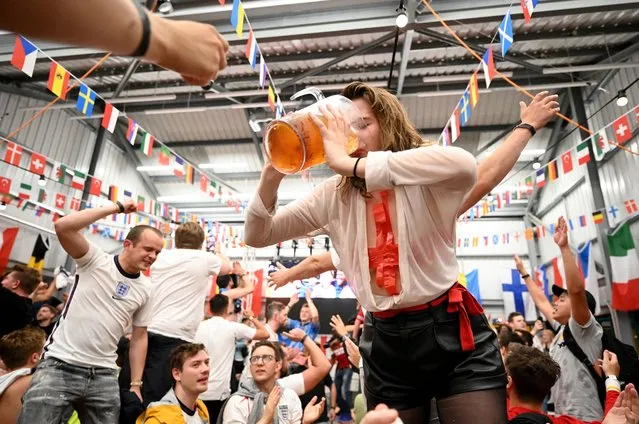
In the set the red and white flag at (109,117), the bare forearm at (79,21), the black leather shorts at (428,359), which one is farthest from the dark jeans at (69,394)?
the red and white flag at (109,117)

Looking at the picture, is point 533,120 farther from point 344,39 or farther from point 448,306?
point 344,39

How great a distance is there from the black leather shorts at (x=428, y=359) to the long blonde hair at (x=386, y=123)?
1.33 feet

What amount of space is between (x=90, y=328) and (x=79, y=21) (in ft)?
7.43

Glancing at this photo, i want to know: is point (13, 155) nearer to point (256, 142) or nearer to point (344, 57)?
point (344, 57)

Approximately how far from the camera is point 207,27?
788mm

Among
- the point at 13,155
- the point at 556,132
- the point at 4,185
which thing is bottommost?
the point at 4,185

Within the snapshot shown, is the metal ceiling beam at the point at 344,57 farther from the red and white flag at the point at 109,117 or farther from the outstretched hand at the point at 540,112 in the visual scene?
the outstretched hand at the point at 540,112

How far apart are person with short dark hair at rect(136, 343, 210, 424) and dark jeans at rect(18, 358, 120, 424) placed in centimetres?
21

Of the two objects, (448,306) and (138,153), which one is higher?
(138,153)

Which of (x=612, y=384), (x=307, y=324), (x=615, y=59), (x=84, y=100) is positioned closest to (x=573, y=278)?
(x=612, y=384)

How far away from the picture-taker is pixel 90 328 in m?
2.46

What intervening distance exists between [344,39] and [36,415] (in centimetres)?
731

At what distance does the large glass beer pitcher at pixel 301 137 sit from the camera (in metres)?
1.21

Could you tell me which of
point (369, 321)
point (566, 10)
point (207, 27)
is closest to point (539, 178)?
point (566, 10)
